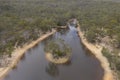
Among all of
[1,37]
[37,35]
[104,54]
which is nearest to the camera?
[104,54]

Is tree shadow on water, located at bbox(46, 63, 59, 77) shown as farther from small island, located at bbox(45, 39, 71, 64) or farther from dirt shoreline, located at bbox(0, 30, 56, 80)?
dirt shoreline, located at bbox(0, 30, 56, 80)

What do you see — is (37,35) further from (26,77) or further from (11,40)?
(26,77)

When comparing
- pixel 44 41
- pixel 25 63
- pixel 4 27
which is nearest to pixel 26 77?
pixel 25 63

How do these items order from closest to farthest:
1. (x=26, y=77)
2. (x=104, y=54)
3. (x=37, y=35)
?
(x=26, y=77) < (x=104, y=54) < (x=37, y=35)

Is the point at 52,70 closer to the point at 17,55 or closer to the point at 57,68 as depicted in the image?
the point at 57,68

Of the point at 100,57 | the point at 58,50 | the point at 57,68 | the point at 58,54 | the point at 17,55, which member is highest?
the point at 58,50

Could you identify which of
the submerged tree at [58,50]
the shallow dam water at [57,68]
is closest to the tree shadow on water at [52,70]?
the shallow dam water at [57,68]

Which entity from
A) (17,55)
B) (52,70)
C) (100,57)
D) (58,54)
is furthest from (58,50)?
(17,55)

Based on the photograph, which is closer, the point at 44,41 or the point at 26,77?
the point at 26,77
